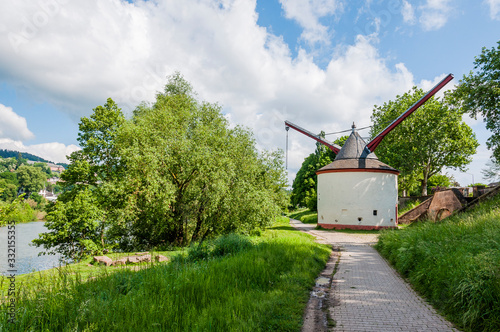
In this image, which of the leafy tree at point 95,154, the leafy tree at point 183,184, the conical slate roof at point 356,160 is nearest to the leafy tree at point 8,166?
the leafy tree at point 95,154

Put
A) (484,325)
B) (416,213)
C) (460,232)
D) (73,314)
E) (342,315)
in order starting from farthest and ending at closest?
1. (416,213)
2. (460,232)
3. (342,315)
4. (484,325)
5. (73,314)

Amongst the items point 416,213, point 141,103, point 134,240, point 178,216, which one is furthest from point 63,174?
point 416,213

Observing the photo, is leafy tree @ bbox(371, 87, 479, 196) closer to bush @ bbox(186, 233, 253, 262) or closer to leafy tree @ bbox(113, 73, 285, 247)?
leafy tree @ bbox(113, 73, 285, 247)

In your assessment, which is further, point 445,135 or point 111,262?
point 445,135

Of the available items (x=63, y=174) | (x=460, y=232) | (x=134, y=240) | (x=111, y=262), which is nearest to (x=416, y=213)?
(x=460, y=232)

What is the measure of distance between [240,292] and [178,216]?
11834mm

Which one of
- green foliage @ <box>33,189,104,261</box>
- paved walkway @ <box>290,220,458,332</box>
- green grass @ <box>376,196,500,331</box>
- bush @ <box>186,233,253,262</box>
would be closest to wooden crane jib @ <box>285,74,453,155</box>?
green grass @ <box>376,196,500,331</box>

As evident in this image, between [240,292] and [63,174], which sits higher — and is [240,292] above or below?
below

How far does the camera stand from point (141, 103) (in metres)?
26.3

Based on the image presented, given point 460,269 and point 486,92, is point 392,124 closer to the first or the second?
point 486,92

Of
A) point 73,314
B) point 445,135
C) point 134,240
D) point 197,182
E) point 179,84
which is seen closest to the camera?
point 73,314

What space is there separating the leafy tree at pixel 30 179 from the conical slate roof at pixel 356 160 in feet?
79.1

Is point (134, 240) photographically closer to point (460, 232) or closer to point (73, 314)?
point (73, 314)

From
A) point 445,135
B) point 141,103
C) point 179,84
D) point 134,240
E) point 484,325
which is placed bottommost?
point 134,240
